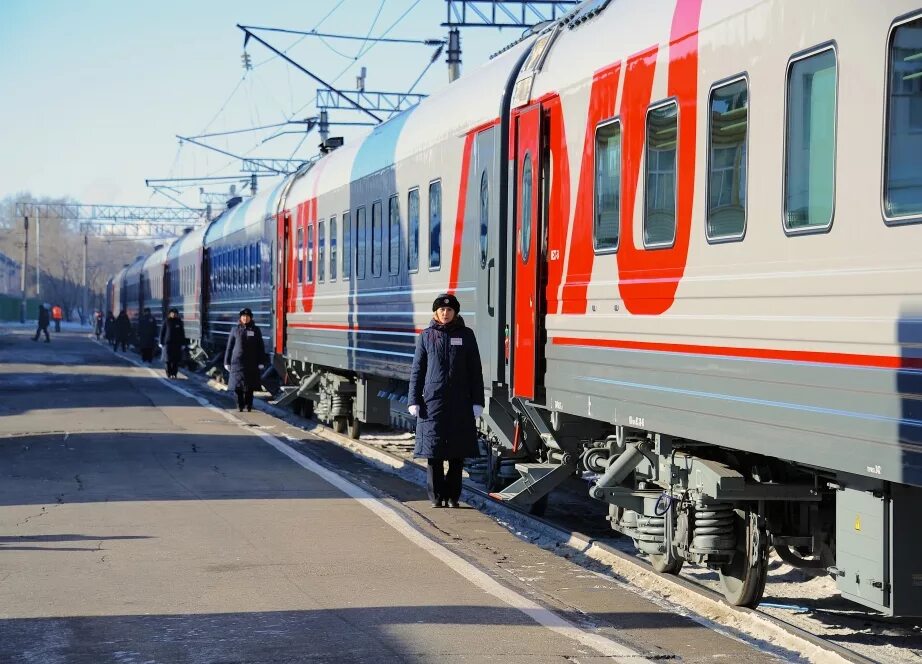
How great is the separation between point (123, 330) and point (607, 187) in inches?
1957

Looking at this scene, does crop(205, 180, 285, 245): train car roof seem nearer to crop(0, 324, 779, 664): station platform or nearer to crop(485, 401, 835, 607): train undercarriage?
crop(0, 324, 779, 664): station platform

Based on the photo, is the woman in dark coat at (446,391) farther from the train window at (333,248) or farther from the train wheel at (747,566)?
the train window at (333,248)

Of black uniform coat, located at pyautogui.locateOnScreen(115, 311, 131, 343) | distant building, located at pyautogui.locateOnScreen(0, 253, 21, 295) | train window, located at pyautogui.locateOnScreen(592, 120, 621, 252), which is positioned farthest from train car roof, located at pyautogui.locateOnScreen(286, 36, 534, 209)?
distant building, located at pyautogui.locateOnScreen(0, 253, 21, 295)

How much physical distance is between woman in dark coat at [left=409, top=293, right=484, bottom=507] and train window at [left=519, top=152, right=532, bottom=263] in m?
1.13

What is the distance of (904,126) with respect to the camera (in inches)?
236

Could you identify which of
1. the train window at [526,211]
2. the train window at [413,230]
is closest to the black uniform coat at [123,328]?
the train window at [413,230]

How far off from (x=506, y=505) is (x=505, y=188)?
2.88 m

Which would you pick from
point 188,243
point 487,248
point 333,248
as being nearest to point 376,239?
point 333,248

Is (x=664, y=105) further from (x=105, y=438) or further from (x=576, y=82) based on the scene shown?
(x=105, y=438)

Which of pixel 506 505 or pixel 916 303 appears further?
pixel 506 505

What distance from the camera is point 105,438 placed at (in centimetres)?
1842

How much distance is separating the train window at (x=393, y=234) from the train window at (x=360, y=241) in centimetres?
128

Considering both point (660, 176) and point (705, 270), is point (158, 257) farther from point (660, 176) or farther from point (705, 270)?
point (705, 270)

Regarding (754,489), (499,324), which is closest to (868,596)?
(754,489)
